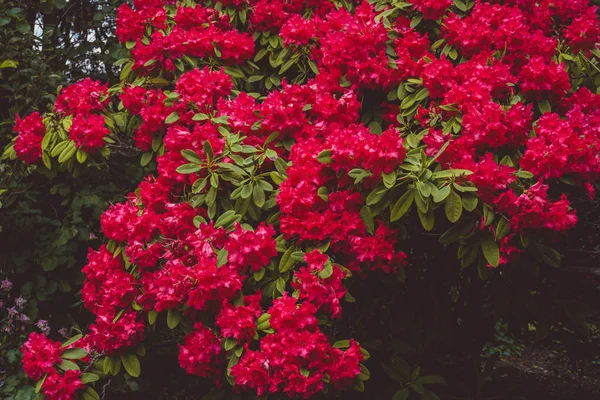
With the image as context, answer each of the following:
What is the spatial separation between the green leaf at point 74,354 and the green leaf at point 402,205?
1.27m

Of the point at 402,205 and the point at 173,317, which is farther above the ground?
the point at 402,205

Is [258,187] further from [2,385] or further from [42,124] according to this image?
[2,385]

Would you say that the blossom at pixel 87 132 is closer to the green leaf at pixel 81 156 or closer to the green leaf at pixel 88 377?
the green leaf at pixel 81 156

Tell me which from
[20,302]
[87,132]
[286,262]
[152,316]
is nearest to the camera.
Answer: [286,262]

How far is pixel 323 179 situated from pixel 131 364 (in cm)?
98

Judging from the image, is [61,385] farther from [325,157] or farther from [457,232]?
[457,232]

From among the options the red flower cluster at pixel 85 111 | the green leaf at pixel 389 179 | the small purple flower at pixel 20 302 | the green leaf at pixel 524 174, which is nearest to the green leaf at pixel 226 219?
the green leaf at pixel 389 179

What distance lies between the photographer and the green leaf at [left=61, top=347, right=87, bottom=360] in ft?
7.09

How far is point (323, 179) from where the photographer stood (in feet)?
6.59

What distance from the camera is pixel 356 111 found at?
229 centimetres

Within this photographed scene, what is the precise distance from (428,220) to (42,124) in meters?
1.79

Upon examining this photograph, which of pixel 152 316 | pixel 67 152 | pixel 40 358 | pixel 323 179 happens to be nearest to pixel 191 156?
pixel 323 179

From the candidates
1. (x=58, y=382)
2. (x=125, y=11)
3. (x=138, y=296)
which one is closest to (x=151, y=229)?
(x=138, y=296)

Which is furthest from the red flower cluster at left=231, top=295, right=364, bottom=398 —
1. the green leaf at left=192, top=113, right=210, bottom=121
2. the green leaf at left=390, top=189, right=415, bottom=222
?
the green leaf at left=192, top=113, right=210, bottom=121
